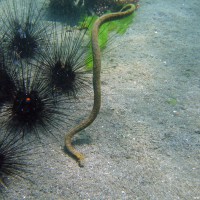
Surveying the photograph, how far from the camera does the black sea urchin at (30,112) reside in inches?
137

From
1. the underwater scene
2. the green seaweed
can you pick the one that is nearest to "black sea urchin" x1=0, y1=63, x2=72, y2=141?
the underwater scene

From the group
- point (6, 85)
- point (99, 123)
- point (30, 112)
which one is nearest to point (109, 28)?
point (99, 123)

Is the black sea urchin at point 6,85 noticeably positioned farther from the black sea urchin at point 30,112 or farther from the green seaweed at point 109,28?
the green seaweed at point 109,28

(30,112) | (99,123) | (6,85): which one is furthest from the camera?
(99,123)

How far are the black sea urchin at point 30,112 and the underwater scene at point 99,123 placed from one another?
0.05 ft

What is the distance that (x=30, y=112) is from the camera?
137 inches

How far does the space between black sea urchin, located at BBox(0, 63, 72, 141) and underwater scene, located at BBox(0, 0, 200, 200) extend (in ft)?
0.05

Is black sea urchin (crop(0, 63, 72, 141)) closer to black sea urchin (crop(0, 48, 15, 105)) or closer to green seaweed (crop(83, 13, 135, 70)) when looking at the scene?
black sea urchin (crop(0, 48, 15, 105))

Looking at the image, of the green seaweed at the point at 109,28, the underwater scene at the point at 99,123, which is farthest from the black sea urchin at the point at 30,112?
the green seaweed at the point at 109,28

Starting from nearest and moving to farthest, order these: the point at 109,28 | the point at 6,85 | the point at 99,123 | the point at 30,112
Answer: the point at 30,112 < the point at 6,85 < the point at 99,123 < the point at 109,28

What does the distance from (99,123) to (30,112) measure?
110 cm

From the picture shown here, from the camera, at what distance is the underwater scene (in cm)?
306

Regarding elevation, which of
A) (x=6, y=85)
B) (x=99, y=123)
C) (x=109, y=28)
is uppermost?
(x=6, y=85)

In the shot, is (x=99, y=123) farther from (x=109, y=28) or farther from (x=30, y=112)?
(x=109, y=28)
